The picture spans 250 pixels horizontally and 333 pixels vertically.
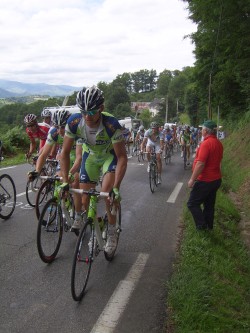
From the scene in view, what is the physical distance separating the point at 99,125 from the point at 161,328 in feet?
8.17

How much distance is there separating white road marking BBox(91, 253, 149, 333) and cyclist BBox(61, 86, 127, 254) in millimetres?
476

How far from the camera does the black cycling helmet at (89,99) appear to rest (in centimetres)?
416

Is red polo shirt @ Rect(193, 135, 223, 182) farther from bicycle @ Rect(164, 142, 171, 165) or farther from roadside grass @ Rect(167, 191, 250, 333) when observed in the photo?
bicycle @ Rect(164, 142, 171, 165)

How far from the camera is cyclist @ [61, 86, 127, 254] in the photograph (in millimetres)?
Answer: 4227

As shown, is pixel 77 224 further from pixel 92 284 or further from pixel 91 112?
pixel 91 112

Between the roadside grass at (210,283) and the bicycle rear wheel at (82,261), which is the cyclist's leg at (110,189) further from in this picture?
the roadside grass at (210,283)

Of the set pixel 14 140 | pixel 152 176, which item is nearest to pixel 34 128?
pixel 152 176

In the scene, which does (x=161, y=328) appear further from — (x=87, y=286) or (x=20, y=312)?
(x=20, y=312)

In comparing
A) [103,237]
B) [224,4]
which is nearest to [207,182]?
[103,237]

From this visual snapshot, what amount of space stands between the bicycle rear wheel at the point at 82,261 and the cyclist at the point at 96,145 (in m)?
0.52

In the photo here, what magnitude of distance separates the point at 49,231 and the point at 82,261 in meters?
1.00

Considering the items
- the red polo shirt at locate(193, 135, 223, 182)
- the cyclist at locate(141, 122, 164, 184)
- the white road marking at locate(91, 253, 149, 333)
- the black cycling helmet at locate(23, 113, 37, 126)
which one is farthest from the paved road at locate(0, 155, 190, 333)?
the cyclist at locate(141, 122, 164, 184)

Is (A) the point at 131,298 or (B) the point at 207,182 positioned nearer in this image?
(A) the point at 131,298

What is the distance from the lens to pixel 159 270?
482cm
